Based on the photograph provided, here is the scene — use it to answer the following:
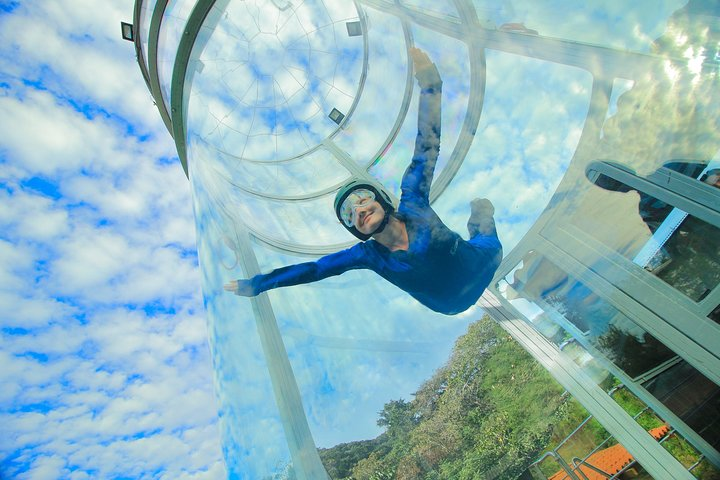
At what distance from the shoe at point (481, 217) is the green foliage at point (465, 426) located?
1.43 ft

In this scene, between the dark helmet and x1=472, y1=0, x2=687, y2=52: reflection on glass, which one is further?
the dark helmet

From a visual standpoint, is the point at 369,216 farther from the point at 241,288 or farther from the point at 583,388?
the point at 583,388

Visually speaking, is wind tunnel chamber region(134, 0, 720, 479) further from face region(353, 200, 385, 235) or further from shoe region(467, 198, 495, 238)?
face region(353, 200, 385, 235)

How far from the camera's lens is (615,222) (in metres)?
1.12

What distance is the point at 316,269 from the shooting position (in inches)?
61.6

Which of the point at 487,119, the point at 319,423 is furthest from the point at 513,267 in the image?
the point at 319,423

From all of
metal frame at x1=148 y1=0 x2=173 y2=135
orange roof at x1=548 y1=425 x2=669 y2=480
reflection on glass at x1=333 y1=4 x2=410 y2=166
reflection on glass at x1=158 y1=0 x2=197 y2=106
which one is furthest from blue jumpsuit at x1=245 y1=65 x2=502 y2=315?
metal frame at x1=148 y1=0 x2=173 y2=135

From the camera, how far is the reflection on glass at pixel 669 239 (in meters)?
1.06

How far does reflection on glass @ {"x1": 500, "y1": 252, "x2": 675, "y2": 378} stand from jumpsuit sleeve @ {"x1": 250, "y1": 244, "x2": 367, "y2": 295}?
0.66m

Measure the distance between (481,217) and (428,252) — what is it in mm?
242

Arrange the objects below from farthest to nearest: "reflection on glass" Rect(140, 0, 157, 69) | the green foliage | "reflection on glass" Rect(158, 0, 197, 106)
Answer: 1. "reflection on glass" Rect(140, 0, 157, 69)
2. "reflection on glass" Rect(158, 0, 197, 106)
3. the green foliage

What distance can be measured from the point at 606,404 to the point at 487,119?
46.8 inches

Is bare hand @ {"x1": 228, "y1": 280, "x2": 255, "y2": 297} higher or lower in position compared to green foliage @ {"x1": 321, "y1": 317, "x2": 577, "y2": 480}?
higher

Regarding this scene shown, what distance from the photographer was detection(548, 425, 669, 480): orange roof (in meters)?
1.37
